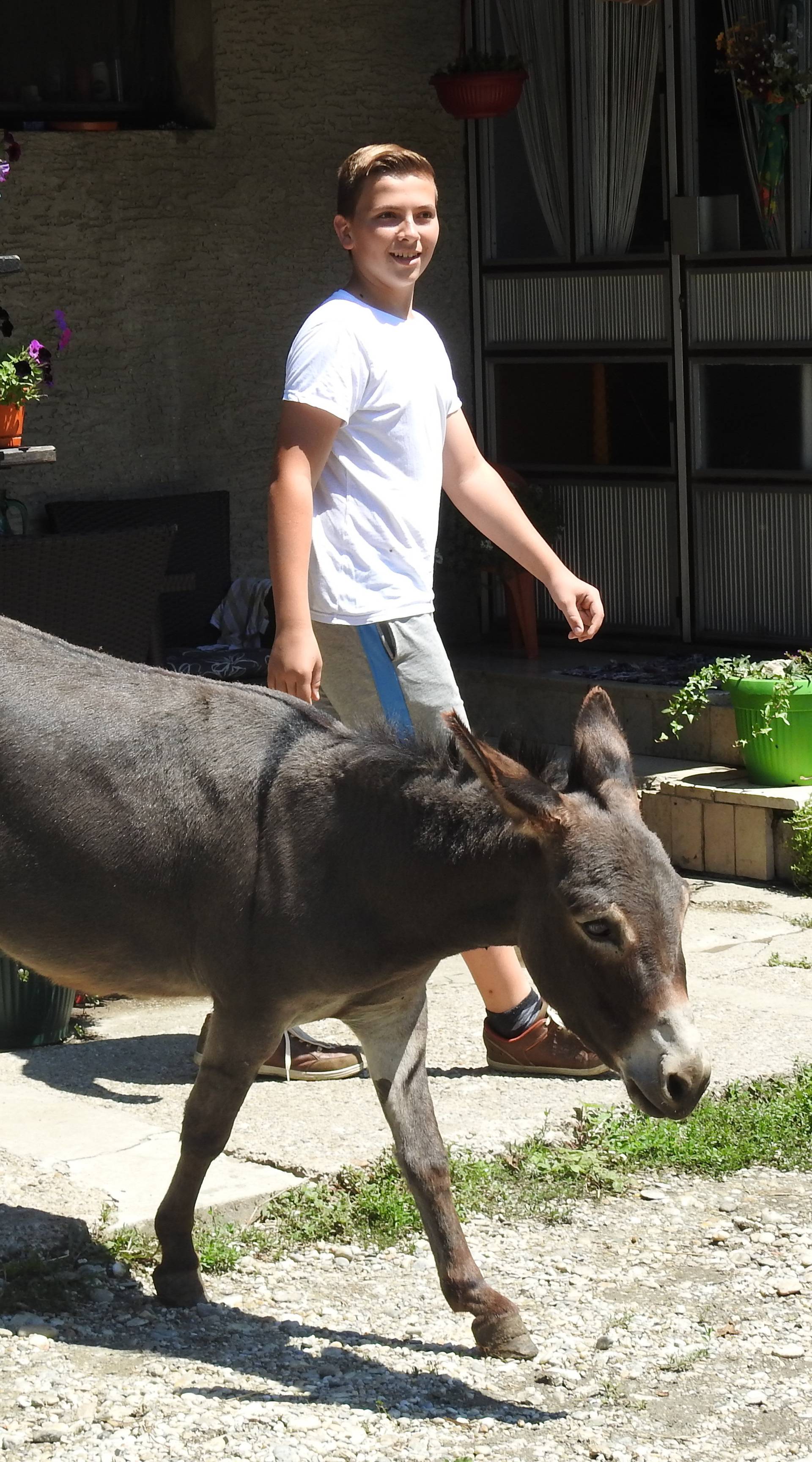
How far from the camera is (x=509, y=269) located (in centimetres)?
979

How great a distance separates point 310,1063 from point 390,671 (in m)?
1.24

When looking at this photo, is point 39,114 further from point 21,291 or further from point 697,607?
point 697,607

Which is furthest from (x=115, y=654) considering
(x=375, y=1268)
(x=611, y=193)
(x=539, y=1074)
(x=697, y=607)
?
(x=611, y=193)

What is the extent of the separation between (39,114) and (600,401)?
301 cm

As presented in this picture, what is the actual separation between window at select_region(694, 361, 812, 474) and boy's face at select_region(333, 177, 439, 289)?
4553mm

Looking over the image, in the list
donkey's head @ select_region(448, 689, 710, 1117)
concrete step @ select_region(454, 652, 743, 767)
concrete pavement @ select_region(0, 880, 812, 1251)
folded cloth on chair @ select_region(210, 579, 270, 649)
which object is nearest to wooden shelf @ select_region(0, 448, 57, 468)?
concrete pavement @ select_region(0, 880, 812, 1251)

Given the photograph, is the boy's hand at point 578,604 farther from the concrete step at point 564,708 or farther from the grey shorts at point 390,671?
the concrete step at point 564,708

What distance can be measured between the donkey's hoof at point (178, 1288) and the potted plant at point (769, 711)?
3944 mm

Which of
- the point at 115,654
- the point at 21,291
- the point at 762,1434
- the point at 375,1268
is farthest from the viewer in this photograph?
the point at 21,291

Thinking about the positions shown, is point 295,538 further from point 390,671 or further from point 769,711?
point 769,711

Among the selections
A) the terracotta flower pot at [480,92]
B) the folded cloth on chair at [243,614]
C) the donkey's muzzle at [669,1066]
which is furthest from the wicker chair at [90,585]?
the terracotta flower pot at [480,92]

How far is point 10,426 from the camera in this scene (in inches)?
262

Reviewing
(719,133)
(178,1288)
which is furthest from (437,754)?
(719,133)

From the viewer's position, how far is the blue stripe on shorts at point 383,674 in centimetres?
439
